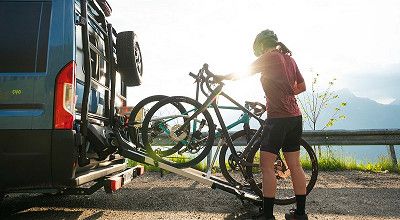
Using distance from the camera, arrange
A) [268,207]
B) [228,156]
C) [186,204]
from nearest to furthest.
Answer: [268,207]
[186,204]
[228,156]

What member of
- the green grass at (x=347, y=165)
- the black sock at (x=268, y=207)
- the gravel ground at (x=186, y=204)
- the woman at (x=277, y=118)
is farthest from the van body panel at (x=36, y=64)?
the green grass at (x=347, y=165)

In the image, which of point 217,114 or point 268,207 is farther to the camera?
point 217,114

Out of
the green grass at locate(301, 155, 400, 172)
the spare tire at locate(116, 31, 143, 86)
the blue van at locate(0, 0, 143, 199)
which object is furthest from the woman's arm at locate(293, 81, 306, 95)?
the green grass at locate(301, 155, 400, 172)

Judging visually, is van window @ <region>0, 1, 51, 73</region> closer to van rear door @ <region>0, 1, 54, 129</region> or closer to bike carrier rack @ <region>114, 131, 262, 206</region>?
van rear door @ <region>0, 1, 54, 129</region>

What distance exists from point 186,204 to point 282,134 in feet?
6.16

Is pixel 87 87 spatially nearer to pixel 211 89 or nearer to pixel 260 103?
pixel 211 89

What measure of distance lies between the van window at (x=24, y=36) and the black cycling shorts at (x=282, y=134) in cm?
231

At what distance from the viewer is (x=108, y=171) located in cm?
431

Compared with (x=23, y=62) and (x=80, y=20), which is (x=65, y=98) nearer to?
(x=23, y=62)

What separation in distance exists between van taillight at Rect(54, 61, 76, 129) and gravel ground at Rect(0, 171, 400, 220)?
4.91ft

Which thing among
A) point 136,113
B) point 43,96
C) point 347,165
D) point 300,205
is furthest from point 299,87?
point 347,165

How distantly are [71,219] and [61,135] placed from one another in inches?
54.9

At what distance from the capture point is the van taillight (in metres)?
3.21

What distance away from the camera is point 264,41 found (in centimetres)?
393
